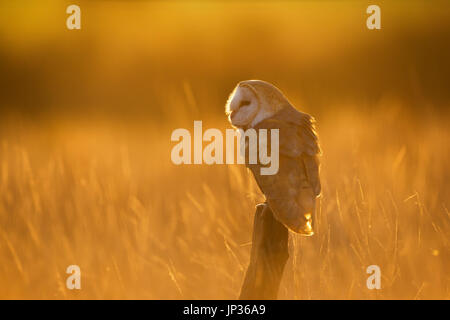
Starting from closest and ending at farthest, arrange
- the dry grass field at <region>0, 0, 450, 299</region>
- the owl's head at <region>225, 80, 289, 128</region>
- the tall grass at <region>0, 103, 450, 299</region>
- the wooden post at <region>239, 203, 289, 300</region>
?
the wooden post at <region>239, 203, 289, 300</region>, the owl's head at <region>225, 80, 289, 128</region>, the tall grass at <region>0, 103, 450, 299</region>, the dry grass field at <region>0, 0, 450, 299</region>

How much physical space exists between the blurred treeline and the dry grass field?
36 millimetres

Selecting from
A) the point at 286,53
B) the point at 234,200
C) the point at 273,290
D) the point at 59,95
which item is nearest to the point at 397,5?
the point at 286,53

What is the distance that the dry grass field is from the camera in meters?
5.01

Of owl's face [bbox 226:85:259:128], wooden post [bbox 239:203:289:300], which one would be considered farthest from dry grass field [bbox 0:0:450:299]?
wooden post [bbox 239:203:289:300]

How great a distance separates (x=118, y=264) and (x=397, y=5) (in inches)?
281

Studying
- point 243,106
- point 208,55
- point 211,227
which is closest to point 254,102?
point 243,106

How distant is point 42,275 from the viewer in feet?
17.3

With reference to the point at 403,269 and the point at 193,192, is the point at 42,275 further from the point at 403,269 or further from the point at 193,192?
the point at 403,269

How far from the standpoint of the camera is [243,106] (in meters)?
4.69

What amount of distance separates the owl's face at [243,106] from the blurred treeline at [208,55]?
3.07 metres

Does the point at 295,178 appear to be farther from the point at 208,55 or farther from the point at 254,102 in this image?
the point at 208,55

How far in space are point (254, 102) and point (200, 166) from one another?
82.6 inches

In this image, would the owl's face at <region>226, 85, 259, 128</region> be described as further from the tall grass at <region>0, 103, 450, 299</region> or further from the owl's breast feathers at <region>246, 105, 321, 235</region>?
the tall grass at <region>0, 103, 450, 299</region>

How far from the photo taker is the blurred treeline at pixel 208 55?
9461mm
